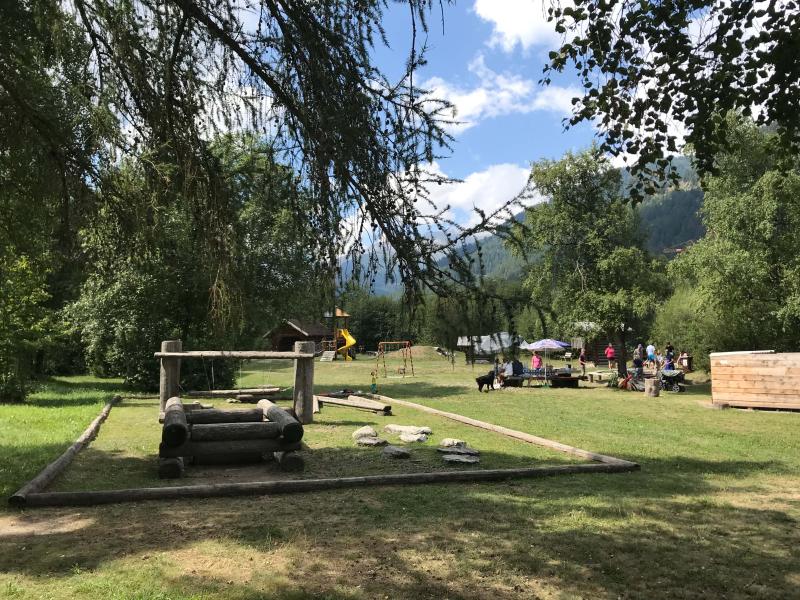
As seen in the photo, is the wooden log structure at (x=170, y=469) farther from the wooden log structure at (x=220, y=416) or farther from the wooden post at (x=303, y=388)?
the wooden post at (x=303, y=388)

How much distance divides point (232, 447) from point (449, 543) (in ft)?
13.8

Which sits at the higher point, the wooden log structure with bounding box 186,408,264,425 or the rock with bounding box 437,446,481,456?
the wooden log structure with bounding box 186,408,264,425

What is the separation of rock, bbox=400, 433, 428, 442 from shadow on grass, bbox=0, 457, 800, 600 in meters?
3.46

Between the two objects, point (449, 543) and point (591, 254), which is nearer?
point (449, 543)

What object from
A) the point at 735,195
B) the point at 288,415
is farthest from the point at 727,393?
the point at 288,415

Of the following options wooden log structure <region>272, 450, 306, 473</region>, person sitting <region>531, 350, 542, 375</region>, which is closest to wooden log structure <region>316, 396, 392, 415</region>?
wooden log structure <region>272, 450, 306, 473</region>

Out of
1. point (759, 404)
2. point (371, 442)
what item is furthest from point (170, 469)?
point (759, 404)

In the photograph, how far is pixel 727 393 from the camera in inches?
663

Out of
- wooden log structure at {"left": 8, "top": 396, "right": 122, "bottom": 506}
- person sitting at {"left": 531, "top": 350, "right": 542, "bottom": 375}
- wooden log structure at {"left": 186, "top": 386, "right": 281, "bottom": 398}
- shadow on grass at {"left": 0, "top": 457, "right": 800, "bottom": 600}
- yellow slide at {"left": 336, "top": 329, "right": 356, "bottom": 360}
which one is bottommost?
shadow on grass at {"left": 0, "top": 457, "right": 800, "bottom": 600}

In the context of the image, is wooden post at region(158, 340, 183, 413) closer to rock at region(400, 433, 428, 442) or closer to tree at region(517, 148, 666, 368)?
rock at region(400, 433, 428, 442)

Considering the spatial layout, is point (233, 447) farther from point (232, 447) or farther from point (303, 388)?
point (303, 388)

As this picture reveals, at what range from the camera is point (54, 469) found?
7379 mm

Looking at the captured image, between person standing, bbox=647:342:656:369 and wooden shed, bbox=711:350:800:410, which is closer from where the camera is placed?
wooden shed, bbox=711:350:800:410

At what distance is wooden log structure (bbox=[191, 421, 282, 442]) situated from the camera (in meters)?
8.23
